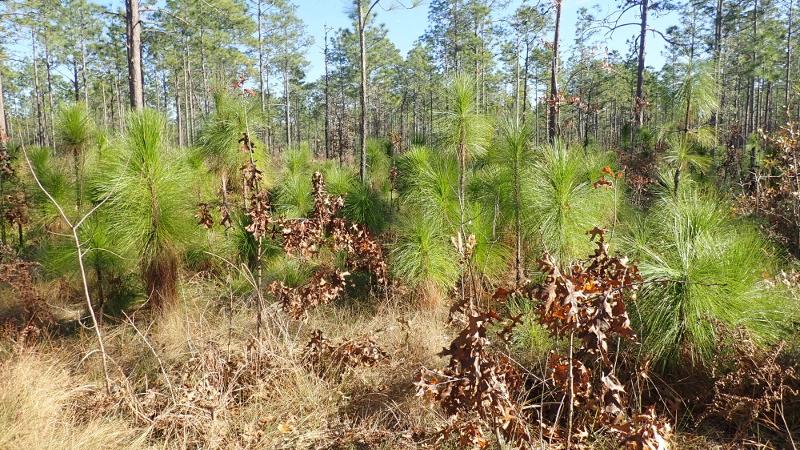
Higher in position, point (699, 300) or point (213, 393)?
point (699, 300)

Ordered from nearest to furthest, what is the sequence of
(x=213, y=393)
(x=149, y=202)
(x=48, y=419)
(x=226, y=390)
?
(x=48, y=419)
(x=213, y=393)
(x=226, y=390)
(x=149, y=202)

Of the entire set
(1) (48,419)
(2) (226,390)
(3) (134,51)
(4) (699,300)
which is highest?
(3) (134,51)

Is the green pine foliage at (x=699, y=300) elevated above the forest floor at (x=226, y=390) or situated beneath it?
elevated above

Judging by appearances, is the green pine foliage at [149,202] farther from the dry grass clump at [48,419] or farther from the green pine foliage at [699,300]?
the green pine foliage at [699,300]

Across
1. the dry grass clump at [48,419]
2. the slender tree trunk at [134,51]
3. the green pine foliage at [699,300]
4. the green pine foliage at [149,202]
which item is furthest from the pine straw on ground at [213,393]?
the slender tree trunk at [134,51]

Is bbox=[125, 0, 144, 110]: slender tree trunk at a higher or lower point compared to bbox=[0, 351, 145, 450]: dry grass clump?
higher

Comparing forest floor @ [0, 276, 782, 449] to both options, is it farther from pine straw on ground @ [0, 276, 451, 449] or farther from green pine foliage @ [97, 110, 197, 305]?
green pine foliage @ [97, 110, 197, 305]

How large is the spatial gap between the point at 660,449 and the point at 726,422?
1.44m

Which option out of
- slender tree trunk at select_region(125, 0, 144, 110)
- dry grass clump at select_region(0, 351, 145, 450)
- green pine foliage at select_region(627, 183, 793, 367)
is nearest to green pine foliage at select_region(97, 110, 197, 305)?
dry grass clump at select_region(0, 351, 145, 450)

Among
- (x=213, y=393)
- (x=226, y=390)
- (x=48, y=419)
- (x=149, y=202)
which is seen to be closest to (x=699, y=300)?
(x=213, y=393)

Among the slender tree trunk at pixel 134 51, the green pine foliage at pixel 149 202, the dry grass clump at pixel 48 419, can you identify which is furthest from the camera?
the slender tree trunk at pixel 134 51

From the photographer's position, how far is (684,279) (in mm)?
2805

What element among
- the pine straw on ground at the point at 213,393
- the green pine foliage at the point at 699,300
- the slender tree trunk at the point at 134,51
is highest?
the slender tree trunk at the point at 134,51

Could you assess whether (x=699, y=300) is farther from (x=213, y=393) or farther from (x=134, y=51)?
(x=134, y=51)
